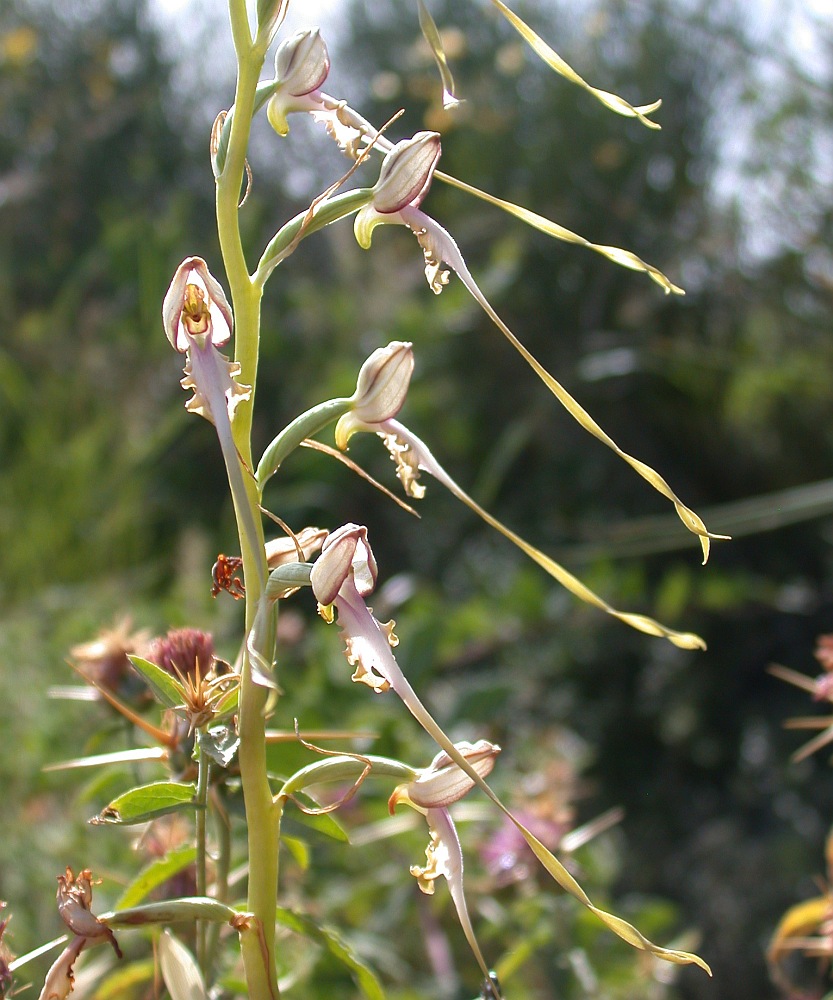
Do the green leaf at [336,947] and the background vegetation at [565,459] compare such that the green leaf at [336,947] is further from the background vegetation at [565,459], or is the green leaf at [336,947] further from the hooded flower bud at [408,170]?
the background vegetation at [565,459]

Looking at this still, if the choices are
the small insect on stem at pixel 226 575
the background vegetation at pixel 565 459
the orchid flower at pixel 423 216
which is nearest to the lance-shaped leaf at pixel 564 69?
the orchid flower at pixel 423 216

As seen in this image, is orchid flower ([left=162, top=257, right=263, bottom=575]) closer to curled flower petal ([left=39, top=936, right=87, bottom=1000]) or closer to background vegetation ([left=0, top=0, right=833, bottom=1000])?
curled flower petal ([left=39, top=936, right=87, bottom=1000])

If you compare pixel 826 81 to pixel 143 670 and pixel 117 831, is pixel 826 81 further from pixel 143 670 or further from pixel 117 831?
pixel 143 670

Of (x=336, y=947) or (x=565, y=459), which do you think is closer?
(x=336, y=947)

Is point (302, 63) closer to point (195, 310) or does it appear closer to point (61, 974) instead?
point (195, 310)

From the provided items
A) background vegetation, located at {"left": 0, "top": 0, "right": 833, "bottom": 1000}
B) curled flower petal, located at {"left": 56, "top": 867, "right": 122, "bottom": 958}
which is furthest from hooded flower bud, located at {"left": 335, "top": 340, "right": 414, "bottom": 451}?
background vegetation, located at {"left": 0, "top": 0, "right": 833, "bottom": 1000}

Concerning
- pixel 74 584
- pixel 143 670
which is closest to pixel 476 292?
pixel 143 670

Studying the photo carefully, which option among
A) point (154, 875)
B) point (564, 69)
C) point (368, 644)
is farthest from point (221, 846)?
point (564, 69)
